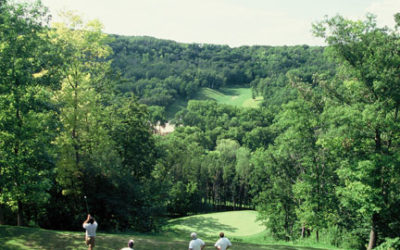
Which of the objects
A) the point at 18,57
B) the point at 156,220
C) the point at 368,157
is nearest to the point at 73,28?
the point at 18,57

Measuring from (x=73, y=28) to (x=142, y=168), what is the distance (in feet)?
53.4

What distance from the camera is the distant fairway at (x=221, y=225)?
2024 inches

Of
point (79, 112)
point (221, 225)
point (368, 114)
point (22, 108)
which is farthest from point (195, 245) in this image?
point (221, 225)

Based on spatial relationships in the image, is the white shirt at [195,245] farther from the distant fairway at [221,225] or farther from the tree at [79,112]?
the distant fairway at [221,225]

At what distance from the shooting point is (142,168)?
35938 mm

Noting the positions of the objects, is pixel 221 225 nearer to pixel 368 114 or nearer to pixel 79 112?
pixel 79 112

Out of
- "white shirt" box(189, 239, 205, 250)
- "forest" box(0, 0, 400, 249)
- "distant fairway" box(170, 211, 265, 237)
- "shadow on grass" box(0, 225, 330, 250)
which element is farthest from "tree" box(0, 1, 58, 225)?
"distant fairway" box(170, 211, 265, 237)

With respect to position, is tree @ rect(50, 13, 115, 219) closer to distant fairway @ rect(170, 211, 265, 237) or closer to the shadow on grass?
the shadow on grass

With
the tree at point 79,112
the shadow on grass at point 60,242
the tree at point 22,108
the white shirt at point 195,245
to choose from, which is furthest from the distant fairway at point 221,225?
the white shirt at point 195,245

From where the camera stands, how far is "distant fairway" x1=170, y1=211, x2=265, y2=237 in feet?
169

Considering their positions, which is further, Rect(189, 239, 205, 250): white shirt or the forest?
the forest

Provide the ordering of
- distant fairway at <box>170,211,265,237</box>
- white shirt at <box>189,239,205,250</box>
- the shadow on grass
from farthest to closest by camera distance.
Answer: distant fairway at <box>170,211,265,237</box> → the shadow on grass → white shirt at <box>189,239,205,250</box>

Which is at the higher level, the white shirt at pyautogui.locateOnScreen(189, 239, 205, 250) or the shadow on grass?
the white shirt at pyautogui.locateOnScreen(189, 239, 205, 250)

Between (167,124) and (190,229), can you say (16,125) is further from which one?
(167,124)
